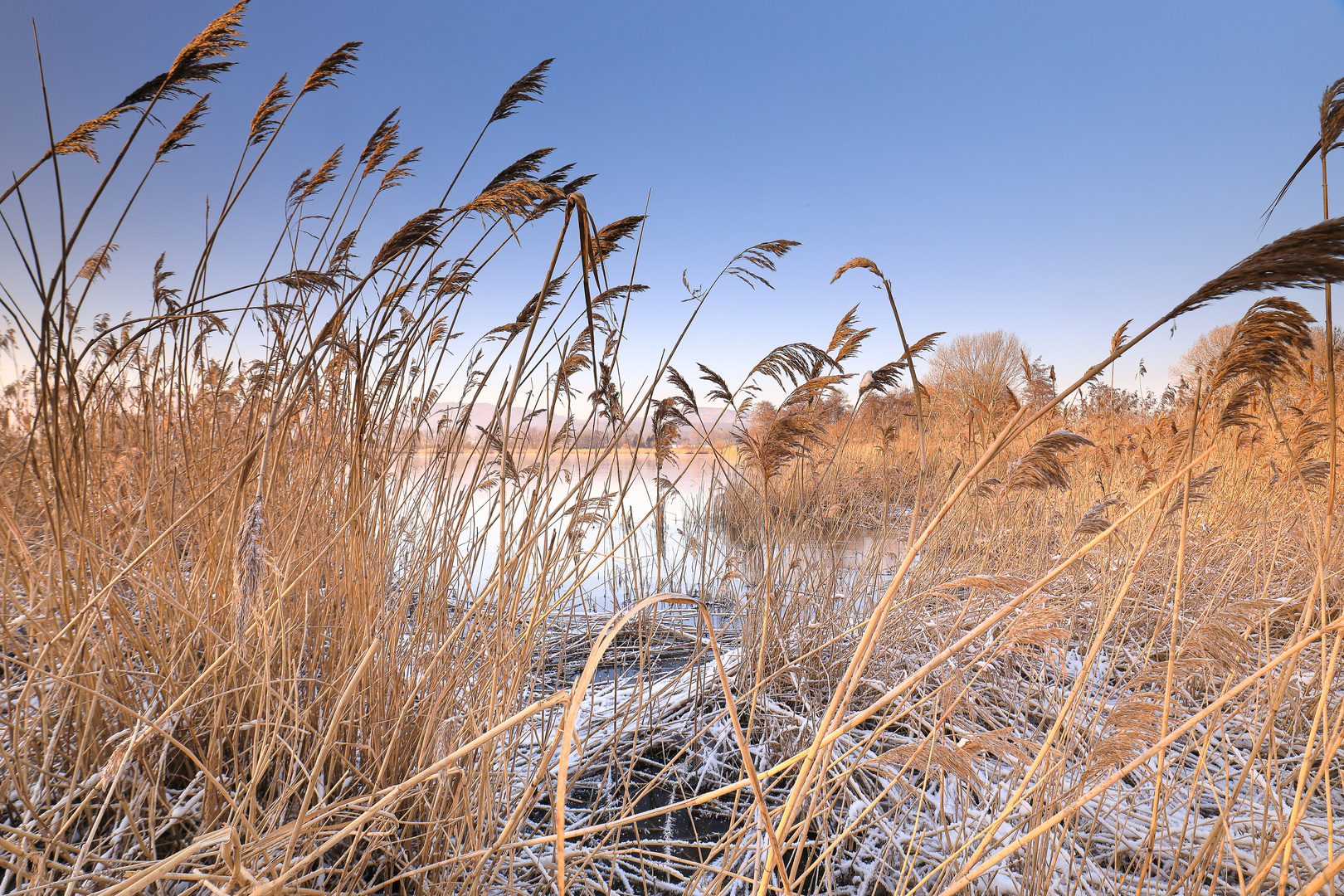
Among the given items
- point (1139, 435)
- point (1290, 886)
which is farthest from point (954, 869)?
point (1139, 435)

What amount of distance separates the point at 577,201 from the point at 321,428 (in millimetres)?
1645

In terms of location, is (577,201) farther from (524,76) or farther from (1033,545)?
(1033,545)

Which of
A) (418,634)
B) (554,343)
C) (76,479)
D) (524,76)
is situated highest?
(524,76)

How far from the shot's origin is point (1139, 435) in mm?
6684

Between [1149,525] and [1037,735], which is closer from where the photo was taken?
[1149,525]

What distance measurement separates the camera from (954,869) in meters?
1.49

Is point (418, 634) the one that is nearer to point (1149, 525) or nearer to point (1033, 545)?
point (1149, 525)

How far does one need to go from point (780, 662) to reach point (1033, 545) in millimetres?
3033

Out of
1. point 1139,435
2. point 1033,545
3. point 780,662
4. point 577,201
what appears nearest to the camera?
point 577,201

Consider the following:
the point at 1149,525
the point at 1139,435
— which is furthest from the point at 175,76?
the point at 1139,435

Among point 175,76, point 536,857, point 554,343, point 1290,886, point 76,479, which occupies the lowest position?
point 1290,886

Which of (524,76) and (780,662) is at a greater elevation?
(524,76)

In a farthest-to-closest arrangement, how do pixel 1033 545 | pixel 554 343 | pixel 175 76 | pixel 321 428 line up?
pixel 1033 545 → pixel 321 428 → pixel 554 343 → pixel 175 76

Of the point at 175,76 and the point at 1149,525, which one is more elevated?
the point at 175,76
